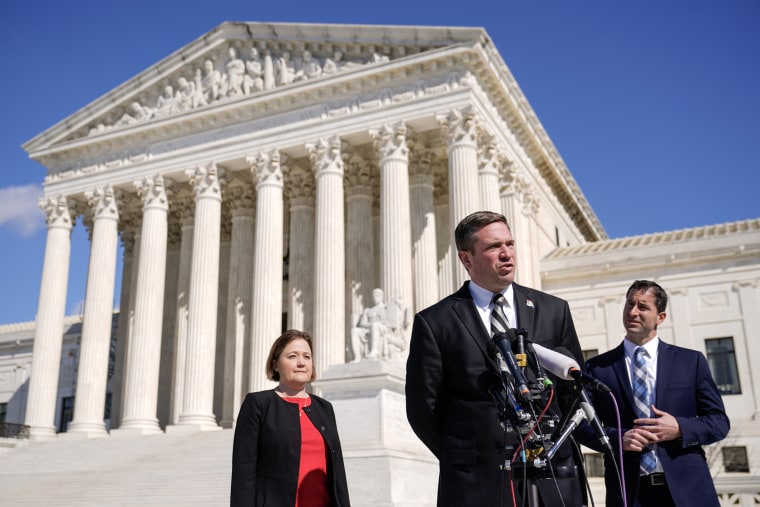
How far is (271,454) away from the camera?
5762mm

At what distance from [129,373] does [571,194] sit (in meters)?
26.4

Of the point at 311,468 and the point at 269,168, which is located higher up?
the point at 269,168

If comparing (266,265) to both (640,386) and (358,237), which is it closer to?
(358,237)

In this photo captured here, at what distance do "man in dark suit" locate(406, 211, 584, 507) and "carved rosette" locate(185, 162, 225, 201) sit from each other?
31.1m

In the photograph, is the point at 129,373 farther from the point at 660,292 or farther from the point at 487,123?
the point at 660,292

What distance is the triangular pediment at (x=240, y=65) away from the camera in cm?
3156

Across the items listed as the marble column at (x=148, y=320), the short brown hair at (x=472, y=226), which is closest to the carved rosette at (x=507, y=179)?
the marble column at (x=148, y=320)

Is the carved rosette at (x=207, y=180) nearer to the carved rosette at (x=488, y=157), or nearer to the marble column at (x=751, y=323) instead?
the carved rosette at (x=488, y=157)

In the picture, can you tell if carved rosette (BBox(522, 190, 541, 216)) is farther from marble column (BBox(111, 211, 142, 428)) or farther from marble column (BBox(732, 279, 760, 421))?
marble column (BBox(111, 211, 142, 428))

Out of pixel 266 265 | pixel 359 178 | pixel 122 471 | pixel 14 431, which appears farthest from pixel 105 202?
pixel 122 471

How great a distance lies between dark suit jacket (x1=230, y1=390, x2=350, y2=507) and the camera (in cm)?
561

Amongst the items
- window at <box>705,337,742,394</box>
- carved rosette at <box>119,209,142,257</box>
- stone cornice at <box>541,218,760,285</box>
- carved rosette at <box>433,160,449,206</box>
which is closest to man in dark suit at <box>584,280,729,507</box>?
window at <box>705,337,742,394</box>

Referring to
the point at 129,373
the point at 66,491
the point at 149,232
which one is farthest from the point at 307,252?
the point at 66,491

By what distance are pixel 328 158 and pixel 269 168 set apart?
9.97 feet
